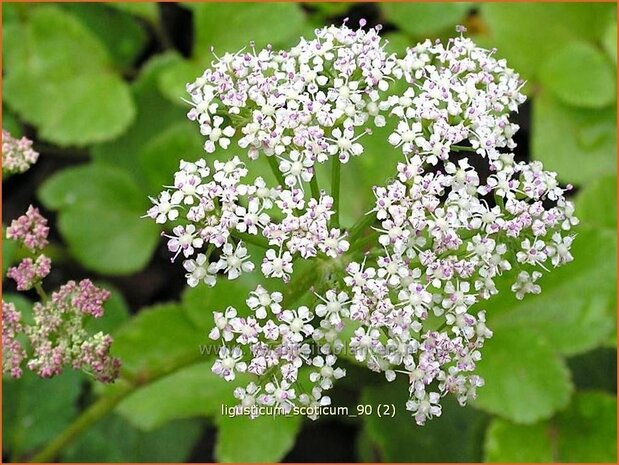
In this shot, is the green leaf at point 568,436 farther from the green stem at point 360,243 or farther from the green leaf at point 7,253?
the green leaf at point 7,253

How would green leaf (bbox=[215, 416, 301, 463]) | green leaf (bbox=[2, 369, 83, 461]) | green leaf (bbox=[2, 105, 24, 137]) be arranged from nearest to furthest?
green leaf (bbox=[215, 416, 301, 463])
green leaf (bbox=[2, 369, 83, 461])
green leaf (bbox=[2, 105, 24, 137])

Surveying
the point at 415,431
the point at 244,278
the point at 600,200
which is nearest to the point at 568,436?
the point at 415,431

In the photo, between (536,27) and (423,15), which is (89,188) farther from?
(536,27)

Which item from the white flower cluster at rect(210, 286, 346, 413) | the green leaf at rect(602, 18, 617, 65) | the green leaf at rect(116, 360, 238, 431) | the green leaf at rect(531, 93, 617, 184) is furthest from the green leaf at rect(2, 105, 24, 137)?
the green leaf at rect(602, 18, 617, 65)

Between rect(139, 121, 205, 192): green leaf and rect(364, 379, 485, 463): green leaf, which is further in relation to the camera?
rect(139, 121, 205, 192): green leaf

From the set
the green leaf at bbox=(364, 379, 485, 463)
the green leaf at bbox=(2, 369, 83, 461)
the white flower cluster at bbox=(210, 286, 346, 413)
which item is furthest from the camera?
the green leaf at bbox=(2, 369, 83, 461)

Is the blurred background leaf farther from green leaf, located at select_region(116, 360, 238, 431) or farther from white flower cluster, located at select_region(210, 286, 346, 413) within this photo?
white flower cluster, located at select_region(210, 286, 346, 413)

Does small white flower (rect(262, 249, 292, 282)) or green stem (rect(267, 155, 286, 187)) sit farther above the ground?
green stem (rect(267, 155, 286, 187))
